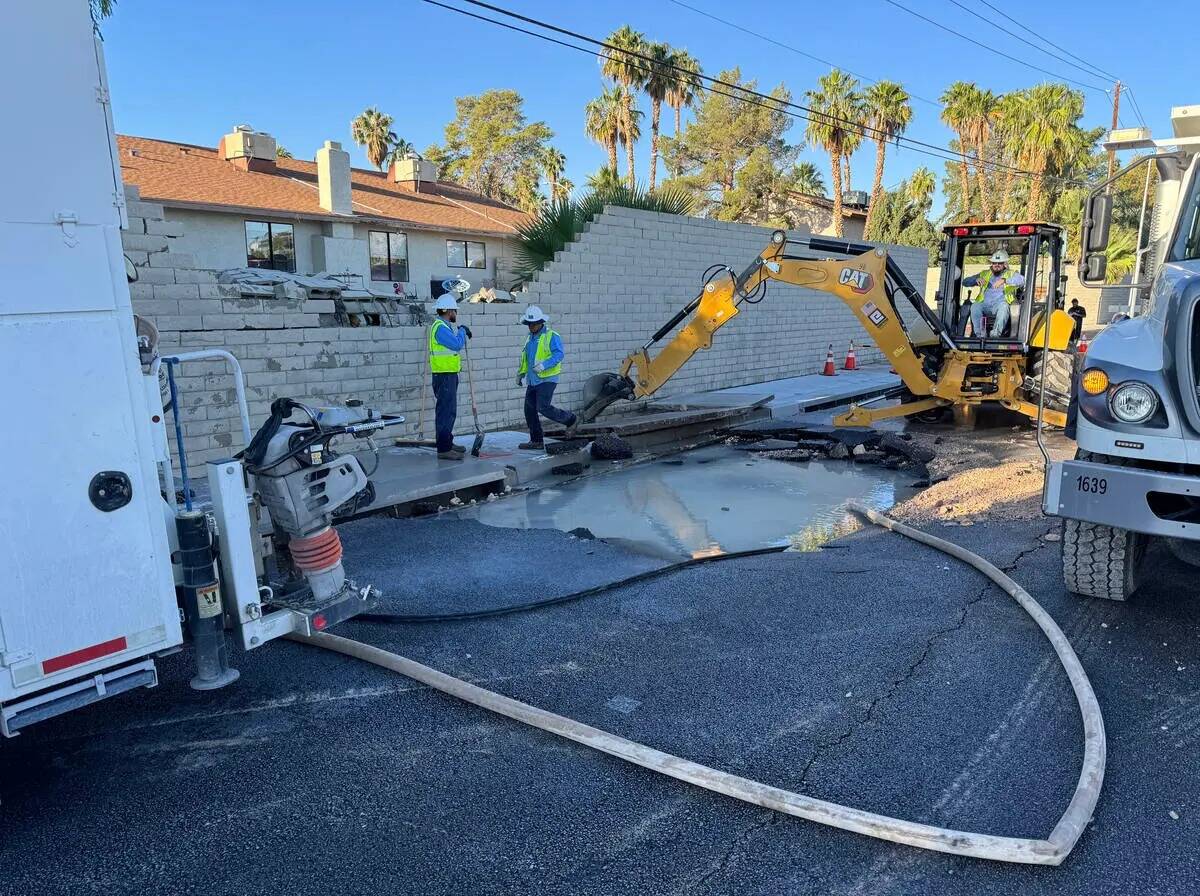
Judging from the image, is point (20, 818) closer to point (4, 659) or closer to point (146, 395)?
point (4, 659)

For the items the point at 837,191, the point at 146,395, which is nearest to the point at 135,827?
the point at 146,395

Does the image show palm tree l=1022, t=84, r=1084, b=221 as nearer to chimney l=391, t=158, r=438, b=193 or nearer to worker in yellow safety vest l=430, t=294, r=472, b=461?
chimney l=391, t=158, r=438, b=193

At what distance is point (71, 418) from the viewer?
281cm

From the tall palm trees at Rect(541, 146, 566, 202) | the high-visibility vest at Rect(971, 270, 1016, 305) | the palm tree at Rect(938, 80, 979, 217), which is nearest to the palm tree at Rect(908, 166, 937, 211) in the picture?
the palm tree at Rect(938, 80, 979, 217)

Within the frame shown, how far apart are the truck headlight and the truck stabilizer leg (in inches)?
173

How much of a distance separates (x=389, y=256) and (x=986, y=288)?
1787 centimetres

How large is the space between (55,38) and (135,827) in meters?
2.77

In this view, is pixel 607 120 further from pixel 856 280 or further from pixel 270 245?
pixel 856 280

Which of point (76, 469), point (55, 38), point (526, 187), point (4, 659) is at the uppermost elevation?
point (526, 187)

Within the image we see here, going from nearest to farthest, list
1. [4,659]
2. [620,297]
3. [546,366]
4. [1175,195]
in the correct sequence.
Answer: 1. [4,659]
2. [1175,195]
3. [546,366]
4. [620,297]

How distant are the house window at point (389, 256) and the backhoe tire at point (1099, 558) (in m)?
22.4

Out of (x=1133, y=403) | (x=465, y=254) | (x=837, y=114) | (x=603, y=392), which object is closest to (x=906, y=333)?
(x=603, y=392)

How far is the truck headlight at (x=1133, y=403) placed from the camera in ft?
13.8

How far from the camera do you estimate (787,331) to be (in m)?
18.7
